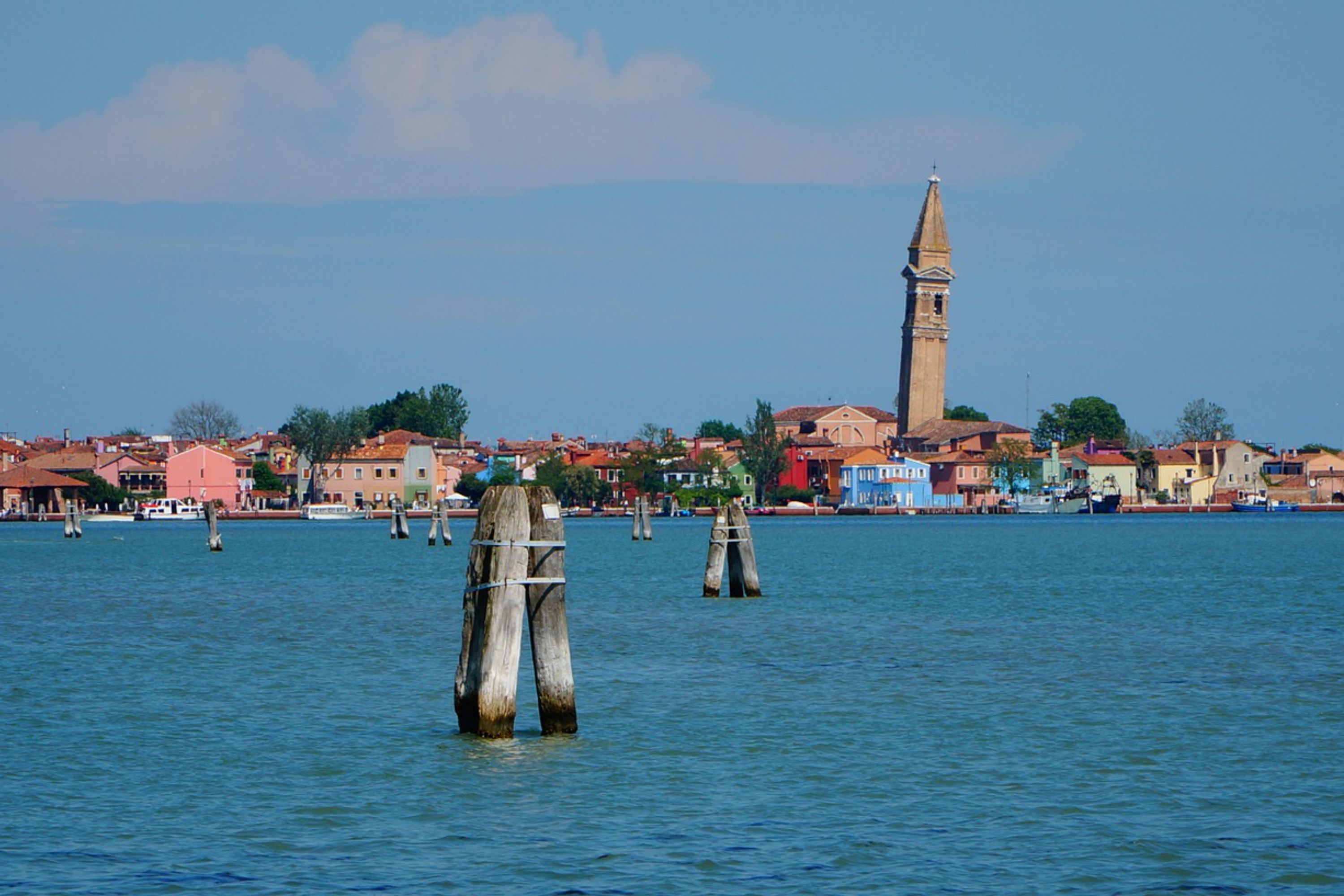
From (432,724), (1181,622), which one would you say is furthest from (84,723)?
(1181,622)

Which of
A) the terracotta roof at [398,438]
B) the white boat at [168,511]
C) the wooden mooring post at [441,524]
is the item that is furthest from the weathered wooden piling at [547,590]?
the terracotta roof at [398,438]

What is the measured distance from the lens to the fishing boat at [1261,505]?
543 feet

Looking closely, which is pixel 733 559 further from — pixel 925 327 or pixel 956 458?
pixel 925 327

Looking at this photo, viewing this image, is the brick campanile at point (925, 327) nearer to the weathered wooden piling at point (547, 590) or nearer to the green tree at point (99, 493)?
the green tree at point (99, 493)

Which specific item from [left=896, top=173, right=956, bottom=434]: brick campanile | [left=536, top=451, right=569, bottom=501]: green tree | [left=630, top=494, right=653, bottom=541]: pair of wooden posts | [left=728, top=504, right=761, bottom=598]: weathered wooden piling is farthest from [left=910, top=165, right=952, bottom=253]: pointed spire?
[left=728, top=504, right=761, bottom=598]: weathered wooden piling

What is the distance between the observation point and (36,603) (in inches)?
1550

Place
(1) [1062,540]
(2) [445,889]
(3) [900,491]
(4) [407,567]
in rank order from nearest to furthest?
(2) [445,889], (4) [407,567], (1) [1062,540], (3) [900,491]

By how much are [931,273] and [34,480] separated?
84947 millimetres

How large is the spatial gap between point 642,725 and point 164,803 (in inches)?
207

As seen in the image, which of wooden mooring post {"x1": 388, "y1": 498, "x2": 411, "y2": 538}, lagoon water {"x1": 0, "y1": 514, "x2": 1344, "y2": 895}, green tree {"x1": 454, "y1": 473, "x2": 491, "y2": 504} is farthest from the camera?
green tree {"x1": 454, "y1": 473, "x2": 491, "y2": 504}

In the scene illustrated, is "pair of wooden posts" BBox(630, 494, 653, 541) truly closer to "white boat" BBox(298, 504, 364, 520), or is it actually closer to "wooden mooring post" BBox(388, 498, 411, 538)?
"wooden mooring post" BBox(388, 498, 411, 538)

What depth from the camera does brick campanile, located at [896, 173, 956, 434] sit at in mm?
177500

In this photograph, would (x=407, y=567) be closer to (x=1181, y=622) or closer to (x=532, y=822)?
(x=1181, y=622)

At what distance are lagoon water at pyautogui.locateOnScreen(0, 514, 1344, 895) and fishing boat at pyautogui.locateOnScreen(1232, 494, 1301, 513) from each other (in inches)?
5310
